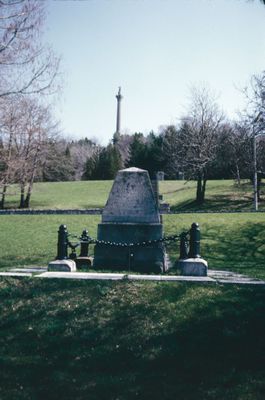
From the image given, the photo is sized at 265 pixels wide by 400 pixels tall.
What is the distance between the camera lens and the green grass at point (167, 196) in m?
36.8

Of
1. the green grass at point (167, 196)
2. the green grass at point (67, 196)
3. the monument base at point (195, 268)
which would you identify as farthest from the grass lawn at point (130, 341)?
the green grass at point (67, 196)

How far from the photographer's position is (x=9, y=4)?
11055mm

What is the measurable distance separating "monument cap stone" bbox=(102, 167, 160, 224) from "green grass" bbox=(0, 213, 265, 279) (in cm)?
344

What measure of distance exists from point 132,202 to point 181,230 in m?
9.21

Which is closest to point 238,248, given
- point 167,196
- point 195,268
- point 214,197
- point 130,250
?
point 130,250

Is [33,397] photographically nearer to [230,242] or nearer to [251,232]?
[230,242]

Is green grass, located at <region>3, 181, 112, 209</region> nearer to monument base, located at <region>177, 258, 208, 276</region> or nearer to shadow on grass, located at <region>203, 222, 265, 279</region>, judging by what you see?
shadow on grass, located at <region>203, 222, 265, 279</region>

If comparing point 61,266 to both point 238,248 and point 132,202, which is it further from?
point 238,248

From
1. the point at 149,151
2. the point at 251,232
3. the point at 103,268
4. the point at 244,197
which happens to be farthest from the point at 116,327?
the point at 149,151

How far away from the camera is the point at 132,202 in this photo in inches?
437

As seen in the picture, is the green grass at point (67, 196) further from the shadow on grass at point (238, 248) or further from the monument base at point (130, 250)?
the monument base at point (130, 250)

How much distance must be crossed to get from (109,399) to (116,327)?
65.2 inches

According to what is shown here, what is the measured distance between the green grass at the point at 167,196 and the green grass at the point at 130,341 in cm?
2801

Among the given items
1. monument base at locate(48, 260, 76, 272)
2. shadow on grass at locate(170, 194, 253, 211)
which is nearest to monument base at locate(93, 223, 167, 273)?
monument base at locate(48, 260, 76, 272)
